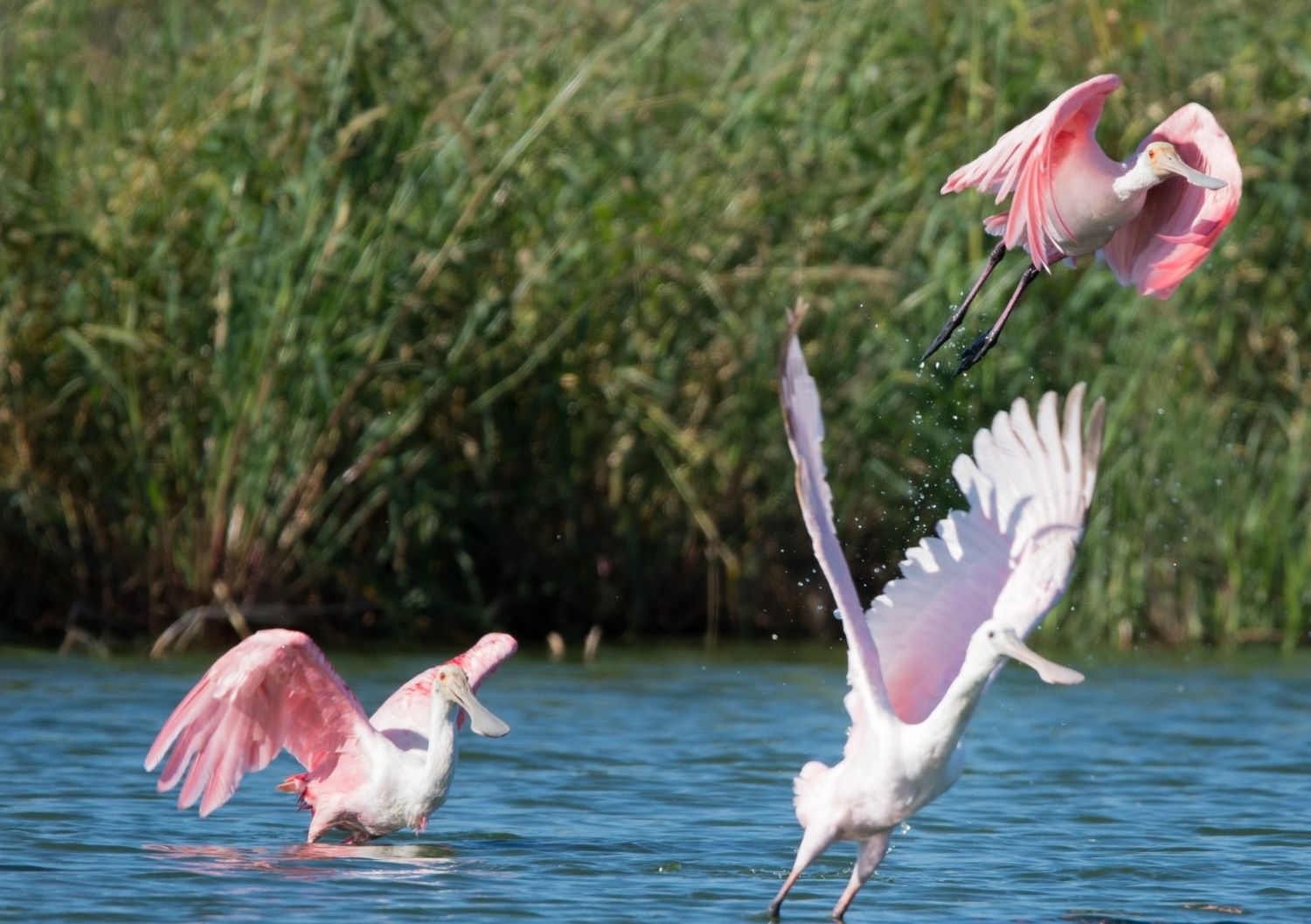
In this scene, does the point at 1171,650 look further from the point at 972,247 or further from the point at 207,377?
the point at 207,377

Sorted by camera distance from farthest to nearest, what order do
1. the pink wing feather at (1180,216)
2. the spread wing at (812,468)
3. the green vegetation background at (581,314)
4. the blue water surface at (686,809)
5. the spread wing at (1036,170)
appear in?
the green vegetation background at (581,314) < the pink wing feather at (1180,216) < the spread wing at (1036,170) < the blue water surface at (686,809) < the spread wing at (812,468)

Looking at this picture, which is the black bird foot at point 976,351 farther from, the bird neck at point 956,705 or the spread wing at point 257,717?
the spread wing at point 257,717

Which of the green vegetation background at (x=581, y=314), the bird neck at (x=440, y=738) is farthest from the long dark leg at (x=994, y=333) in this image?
the green vegetation background at (x=581, y=314)

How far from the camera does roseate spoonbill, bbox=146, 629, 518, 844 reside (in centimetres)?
686

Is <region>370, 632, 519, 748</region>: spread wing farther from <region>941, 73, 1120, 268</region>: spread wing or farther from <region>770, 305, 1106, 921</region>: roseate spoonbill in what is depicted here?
<region>941, 73, 1120, 268</region>: spread wing

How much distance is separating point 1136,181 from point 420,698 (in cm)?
258

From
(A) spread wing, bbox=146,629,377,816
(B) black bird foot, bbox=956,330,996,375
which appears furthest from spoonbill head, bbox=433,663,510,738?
(B) black bird foot, bbox=956,330,996,375

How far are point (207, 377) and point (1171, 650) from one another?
4.39 meters

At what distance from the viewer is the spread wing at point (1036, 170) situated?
639cm

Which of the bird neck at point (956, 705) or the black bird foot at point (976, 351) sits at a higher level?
the black bird foot at point (976, 351)

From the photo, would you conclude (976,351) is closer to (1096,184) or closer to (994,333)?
(994,333)

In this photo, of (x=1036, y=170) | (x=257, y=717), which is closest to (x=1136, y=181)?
(x=1036, y=170)

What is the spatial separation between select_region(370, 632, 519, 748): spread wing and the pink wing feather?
2.17m

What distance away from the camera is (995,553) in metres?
5.65
